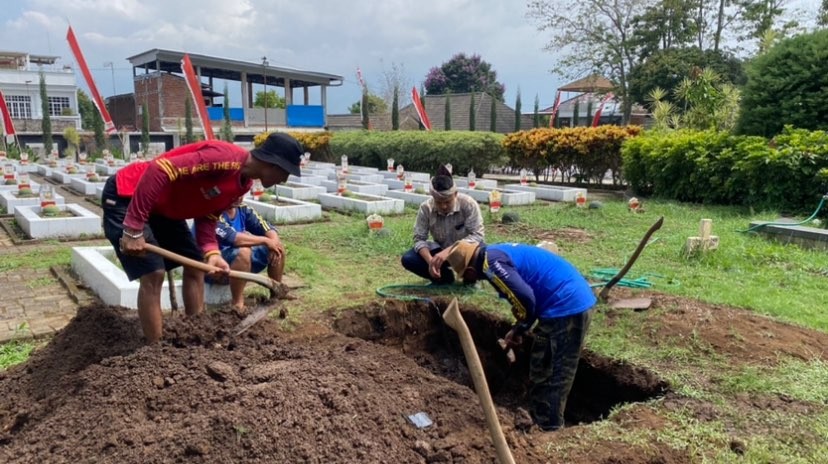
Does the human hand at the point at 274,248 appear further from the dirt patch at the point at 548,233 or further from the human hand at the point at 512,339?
the dirt patch at the point at 548,233

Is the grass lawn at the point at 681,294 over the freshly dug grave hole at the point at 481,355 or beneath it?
over

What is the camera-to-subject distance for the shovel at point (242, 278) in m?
3.32

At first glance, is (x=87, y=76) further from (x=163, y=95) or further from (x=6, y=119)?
(x=163, y=95)

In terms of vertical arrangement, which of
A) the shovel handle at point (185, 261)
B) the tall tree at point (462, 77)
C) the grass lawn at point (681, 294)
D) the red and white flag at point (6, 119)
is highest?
the tall tree at point (462, 77)

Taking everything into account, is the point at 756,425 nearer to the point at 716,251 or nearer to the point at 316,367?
the point at 316,367

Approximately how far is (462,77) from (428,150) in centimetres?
3748

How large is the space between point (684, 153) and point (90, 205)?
11.9m

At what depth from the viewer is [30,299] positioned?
211 inches

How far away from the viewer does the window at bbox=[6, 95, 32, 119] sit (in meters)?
43.2

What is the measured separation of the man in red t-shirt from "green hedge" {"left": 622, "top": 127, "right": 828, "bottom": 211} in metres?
8.63

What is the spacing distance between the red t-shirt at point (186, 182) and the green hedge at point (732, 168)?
344 inches

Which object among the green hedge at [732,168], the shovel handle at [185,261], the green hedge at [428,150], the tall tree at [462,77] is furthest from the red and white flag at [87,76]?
the tall tree at [462,77]

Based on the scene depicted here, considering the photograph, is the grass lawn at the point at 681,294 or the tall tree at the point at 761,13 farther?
the tall tree at the point at 761,13

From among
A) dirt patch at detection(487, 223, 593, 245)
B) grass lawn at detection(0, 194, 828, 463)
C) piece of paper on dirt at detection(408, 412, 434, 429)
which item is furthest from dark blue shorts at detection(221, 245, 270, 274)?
dirt patch at detection(487, 223, 593, 245)
